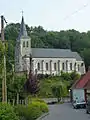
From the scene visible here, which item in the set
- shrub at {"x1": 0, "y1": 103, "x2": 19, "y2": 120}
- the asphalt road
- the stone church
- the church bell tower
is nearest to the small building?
the asphalt road

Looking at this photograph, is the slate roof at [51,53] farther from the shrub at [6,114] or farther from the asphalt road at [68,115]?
the shrub at [6,114]

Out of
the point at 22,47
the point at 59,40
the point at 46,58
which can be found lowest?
the point at 46,58

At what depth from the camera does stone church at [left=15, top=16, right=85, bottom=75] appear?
129 meters

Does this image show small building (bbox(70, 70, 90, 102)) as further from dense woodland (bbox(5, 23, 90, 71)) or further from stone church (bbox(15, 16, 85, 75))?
dense woodland (bbox(5, 23, 90, 71))

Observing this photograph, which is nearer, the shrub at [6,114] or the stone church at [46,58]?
the shrub at [6,114]

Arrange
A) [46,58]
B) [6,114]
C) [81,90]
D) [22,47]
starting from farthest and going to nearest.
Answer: [46,58]
[22,47]
[81,90]
[6,114]

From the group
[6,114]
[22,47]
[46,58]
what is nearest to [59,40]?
[46,58]

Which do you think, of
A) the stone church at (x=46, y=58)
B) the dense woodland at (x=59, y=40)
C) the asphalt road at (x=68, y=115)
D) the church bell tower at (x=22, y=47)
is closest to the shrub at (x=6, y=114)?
the asphalt road at (x=68, y=115)

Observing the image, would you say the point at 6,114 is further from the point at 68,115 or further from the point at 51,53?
the point at 51,53

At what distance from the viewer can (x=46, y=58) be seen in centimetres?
13625

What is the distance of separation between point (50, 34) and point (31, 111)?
128979 millimetres

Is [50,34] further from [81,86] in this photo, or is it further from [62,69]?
[81,86]

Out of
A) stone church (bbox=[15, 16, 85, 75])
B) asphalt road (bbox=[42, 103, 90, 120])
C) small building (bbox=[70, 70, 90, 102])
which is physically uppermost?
stone church (bbox=[15, 16, 85, 75])

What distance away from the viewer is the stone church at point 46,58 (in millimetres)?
128875
